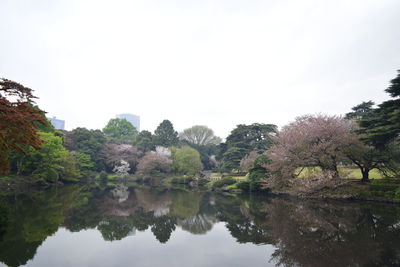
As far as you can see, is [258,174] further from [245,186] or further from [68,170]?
[68,170]

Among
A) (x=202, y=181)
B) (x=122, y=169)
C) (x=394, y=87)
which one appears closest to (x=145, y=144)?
(x=122, y=169)

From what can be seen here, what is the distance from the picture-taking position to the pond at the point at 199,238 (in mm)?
6647

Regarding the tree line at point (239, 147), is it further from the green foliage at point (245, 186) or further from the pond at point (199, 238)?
the pond at point (199, 238)

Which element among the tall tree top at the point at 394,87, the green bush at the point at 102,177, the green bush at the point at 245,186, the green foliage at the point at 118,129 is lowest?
the green bush at the point at 245,186

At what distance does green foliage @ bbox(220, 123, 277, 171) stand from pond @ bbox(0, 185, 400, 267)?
27023 millimetres

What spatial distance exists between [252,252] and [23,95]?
362 inches

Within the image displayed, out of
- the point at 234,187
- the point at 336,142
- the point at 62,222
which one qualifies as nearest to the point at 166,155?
the point at 234,187

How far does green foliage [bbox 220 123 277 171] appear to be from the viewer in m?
40.4

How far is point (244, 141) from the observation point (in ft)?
145

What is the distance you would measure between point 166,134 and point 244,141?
20838mm

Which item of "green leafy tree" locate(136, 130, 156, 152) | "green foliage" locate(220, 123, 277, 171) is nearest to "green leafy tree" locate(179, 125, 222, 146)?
"green leafy tree" locate(136, 130, 156, 152)

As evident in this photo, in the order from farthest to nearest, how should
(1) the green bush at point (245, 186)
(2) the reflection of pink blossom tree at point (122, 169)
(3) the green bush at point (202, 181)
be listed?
(2) the reflection of pink blossom tree at point (122, 169), (3) the green bush at point (202, 181), (1) the green bush at point (245, 186)

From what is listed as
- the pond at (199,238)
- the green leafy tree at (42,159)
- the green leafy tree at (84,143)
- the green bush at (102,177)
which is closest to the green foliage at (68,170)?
the green leafy tree at (42,159)

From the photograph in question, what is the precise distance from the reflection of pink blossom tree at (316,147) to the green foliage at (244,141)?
1920 centimetres
